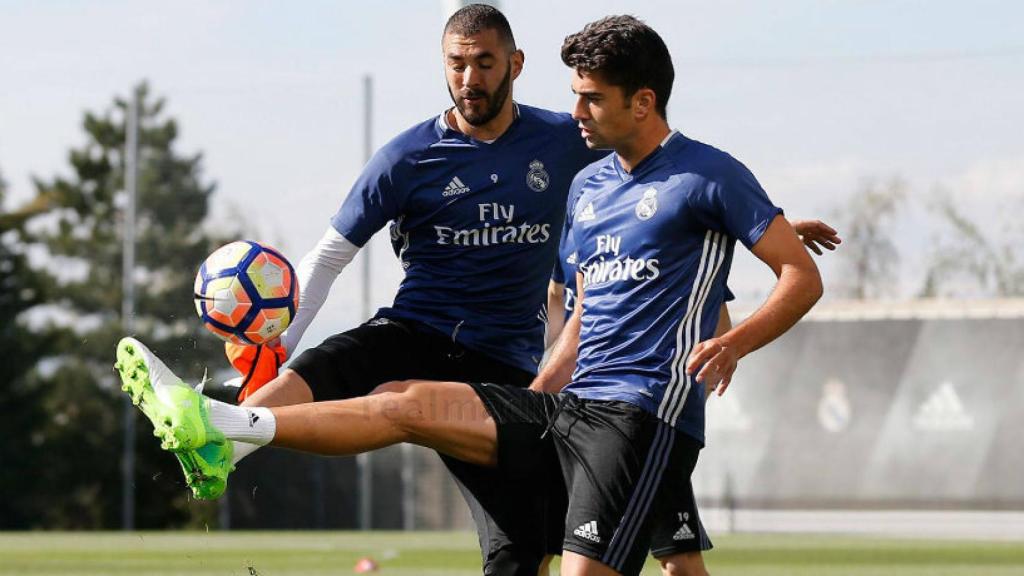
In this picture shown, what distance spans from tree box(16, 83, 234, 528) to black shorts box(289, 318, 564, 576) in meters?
14.3

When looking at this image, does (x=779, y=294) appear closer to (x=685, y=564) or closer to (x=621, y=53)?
(x=621, y=53)

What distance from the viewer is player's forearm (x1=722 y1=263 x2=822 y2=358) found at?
5.60 m

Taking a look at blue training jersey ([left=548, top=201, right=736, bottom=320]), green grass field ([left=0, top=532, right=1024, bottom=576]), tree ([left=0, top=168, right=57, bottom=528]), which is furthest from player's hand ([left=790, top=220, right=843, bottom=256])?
tree ([left=0, top=168, right=57, bottom=528])

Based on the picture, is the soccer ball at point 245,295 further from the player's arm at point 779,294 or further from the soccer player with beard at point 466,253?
the player's arm at point 779,294

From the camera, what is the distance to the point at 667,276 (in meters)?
5.80

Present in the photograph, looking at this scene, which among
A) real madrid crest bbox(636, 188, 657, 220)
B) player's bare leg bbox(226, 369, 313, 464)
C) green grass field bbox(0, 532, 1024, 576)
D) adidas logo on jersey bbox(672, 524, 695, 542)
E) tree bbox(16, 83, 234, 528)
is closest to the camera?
real madrid crest bbox(636, 188, 657, 220)

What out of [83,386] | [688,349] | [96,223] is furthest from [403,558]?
[96,223]

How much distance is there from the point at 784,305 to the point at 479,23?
190cm

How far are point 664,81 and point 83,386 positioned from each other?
28116 mm

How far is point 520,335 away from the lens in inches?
283

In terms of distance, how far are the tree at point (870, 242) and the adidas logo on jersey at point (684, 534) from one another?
686 inches

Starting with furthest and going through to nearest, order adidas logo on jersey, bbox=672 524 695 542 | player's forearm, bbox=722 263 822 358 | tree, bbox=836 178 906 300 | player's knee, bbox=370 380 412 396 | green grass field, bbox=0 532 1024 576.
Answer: tree, bbox=836 178 906 300, green grass field, bbox=0 532 1024 576, adidas logo on jersey, bbox=672 524 695 542, player's knee, bbox=370 380 412 396, player's forearm, bbox=722 263 822 358

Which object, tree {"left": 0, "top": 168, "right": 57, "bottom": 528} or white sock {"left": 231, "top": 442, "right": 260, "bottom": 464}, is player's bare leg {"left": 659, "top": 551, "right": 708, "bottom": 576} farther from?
tree {"left": 0, "top": 168, "right": 57, "bottom": 528}

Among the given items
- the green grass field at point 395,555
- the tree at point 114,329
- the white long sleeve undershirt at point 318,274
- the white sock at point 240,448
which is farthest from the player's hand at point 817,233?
the tree at point 114,329
